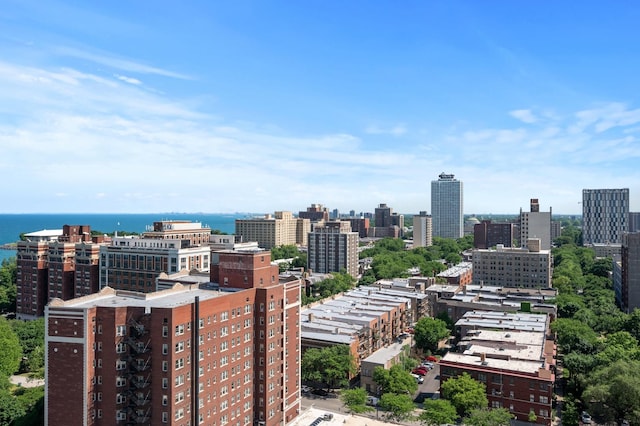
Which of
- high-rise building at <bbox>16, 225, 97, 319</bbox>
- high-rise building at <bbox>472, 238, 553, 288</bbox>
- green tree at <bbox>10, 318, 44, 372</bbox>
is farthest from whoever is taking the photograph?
high-rise building at <bbox>472, 238, 553, 288</bbox>

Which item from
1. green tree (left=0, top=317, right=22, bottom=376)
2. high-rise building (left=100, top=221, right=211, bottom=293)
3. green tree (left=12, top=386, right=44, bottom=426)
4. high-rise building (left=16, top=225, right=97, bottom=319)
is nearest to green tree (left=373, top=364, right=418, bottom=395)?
green tree (left=12, top=386, right=44, bottom=426)

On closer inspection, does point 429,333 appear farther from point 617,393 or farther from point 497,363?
point 617,393

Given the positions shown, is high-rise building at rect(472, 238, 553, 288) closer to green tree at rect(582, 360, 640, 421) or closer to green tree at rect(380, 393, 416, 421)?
green tree at rect(582, 360, 640, 421)

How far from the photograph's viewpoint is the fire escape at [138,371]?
51406 millimetres

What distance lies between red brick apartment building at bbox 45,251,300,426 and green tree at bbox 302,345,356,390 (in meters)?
20.0

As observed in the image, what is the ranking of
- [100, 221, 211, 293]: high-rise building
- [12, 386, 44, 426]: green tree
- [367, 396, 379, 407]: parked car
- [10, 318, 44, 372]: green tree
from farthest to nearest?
1. [100, 221, 211, 293]: high-rise building
2. [10, 318, 44, 372]: green tree
3. [367, 396, 379, 407]: parked car
4. [12, 386, 44, 426]: green tree

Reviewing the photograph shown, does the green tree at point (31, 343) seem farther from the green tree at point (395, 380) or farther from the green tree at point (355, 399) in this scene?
the green tree at point (395, 380)

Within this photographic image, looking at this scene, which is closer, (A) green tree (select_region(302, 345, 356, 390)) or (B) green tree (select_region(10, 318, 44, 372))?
(A) green tree (select_region(302, 345, 356, 390))

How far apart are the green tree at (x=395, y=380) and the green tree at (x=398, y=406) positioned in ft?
16.1

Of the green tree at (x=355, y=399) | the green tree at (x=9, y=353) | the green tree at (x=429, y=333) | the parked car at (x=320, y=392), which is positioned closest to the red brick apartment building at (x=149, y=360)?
the green tree at (x=355, y=399)

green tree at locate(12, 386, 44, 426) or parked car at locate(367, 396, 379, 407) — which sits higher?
green tree at locate(12, 386, 44, 426)

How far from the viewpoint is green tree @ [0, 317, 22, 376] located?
79.5m

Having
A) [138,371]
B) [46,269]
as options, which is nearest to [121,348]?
[138,371]

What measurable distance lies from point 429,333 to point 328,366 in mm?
27334
